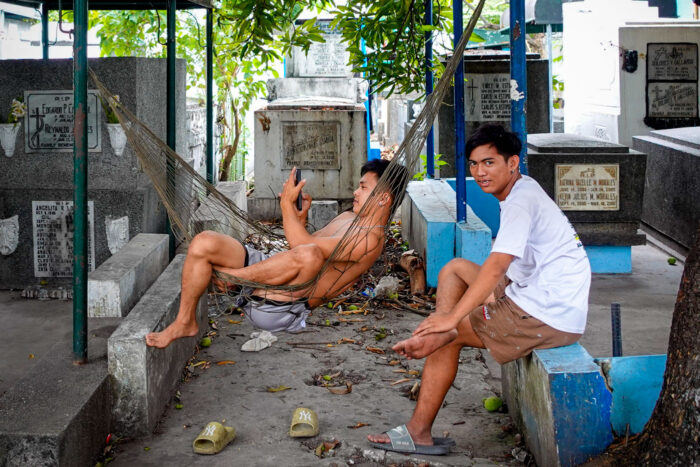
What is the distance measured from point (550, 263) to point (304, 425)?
52.0 inches

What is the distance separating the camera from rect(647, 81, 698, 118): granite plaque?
10.1 metres

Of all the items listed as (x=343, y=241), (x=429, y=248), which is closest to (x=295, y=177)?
(x=343, y=241)

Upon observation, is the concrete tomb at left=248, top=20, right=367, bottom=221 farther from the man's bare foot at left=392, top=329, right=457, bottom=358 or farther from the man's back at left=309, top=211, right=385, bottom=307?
A: the man's bare foot at left=392, top=329, right=457, bottom=358

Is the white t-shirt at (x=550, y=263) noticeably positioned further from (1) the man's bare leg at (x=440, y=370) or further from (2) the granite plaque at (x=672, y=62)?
(2) the granite plaque at (x=672, y=62)

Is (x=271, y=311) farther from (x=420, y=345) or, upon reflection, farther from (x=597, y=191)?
(x=597, y=191)

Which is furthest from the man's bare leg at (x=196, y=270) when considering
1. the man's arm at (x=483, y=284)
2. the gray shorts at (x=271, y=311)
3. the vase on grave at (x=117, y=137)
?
Answer: the vase on grave at (x=117, y=137)

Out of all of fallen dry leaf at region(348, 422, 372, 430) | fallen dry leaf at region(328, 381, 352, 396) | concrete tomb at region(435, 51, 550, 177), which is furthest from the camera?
concrete tomb at region(435, 51, 550, 177)

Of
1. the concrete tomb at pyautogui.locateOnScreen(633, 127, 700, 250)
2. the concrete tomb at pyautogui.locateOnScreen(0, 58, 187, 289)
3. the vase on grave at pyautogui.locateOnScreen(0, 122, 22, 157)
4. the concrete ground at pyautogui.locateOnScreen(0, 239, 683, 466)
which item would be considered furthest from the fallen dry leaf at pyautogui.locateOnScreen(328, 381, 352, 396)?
the concrete tomb at pyautogui.locateOnScreen(633, 127, 700, 250)

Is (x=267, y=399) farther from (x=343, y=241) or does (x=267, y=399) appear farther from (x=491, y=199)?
(x=491, y=199)

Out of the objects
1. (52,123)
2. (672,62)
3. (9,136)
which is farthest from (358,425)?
(672,62)

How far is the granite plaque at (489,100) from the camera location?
8.70 m

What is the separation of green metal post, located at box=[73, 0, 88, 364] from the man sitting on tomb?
1425mm

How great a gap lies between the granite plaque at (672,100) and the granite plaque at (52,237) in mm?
7799

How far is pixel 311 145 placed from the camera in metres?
8.93
